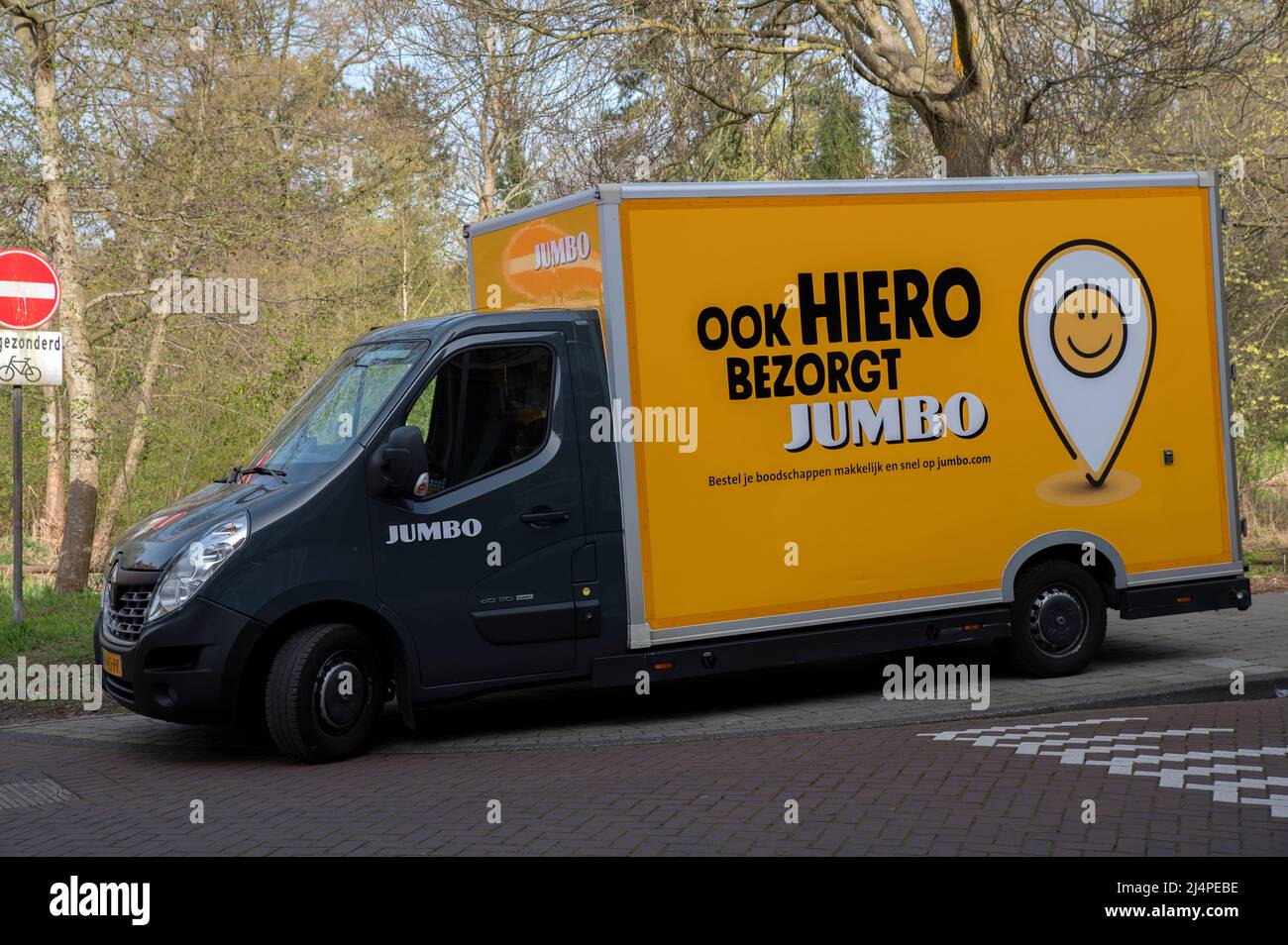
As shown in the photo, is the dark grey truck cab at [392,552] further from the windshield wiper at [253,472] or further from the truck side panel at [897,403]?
the truck side panel at [897,403]

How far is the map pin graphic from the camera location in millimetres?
9438

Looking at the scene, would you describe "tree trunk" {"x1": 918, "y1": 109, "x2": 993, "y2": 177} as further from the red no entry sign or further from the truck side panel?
the red no entry sign

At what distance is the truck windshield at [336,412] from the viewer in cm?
804

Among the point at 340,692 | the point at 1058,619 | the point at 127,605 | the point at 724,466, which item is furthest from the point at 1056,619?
the point at 127,605

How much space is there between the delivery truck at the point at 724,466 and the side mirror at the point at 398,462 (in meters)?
0.02

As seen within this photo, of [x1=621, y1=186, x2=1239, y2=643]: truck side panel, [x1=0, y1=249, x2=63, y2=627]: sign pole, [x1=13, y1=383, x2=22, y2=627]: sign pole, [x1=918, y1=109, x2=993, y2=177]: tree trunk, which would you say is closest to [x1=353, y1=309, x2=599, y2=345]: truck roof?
[x1=621, y1=186, x2=1239, y2=643]: truck side panel

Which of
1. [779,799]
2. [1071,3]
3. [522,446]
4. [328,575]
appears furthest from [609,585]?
[1071,3]

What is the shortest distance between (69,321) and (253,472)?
7.79 m

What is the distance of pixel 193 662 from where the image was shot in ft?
24.8

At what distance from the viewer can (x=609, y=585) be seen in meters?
8.38

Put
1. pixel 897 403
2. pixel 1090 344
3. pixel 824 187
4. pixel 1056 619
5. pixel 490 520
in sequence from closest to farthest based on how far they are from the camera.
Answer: pixel 490 520 < pixel 824 187 < pixel 897 403 < pixel 1090 344 < pixel 1056 619

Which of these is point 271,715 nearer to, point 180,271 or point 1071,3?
point 180,271

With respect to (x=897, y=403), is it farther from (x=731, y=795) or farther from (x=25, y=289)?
(x=25, y=289)

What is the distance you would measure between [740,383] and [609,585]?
4.82 feet
